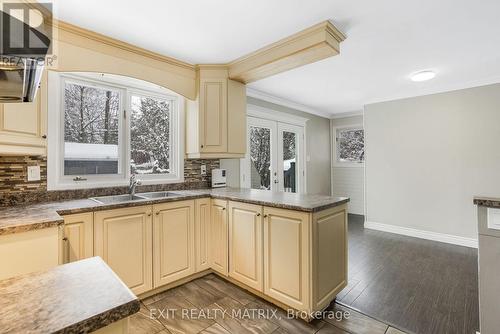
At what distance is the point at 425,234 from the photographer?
3.91 m

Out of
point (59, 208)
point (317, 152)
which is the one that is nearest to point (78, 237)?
point (59, 208)

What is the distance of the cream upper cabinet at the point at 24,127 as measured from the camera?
1.67m

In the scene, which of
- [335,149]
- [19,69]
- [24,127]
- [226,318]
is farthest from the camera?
[335,149]

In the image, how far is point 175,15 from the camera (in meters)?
1.95

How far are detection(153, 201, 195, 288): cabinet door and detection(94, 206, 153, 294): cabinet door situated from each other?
66 mm

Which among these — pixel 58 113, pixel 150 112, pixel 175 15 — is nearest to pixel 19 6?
pixel 175 15

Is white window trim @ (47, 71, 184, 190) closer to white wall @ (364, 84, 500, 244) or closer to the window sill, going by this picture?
white wall @ (364, 84, 500, 244)

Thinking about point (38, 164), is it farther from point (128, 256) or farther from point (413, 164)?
point (413, 164)

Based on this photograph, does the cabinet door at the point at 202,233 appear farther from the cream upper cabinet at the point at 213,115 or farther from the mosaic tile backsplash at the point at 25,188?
the mosaic tile backsplash at the point at 25,188

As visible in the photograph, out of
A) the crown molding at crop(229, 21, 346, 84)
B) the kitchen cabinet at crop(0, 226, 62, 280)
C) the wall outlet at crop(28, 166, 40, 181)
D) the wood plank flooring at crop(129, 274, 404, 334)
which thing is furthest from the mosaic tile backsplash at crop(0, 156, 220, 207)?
the crown molding at crop(229, 21, 346, 84)

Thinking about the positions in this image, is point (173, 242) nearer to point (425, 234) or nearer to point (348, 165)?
point (425, 234)

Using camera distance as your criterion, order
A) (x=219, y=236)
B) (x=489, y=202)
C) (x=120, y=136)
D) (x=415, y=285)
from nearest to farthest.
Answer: (x=489, y=202) → (x=415, y=285) → (x=219, y=236) → (x=120, y=136)

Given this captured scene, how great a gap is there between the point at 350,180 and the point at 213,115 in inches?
156

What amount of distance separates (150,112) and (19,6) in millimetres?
1658
